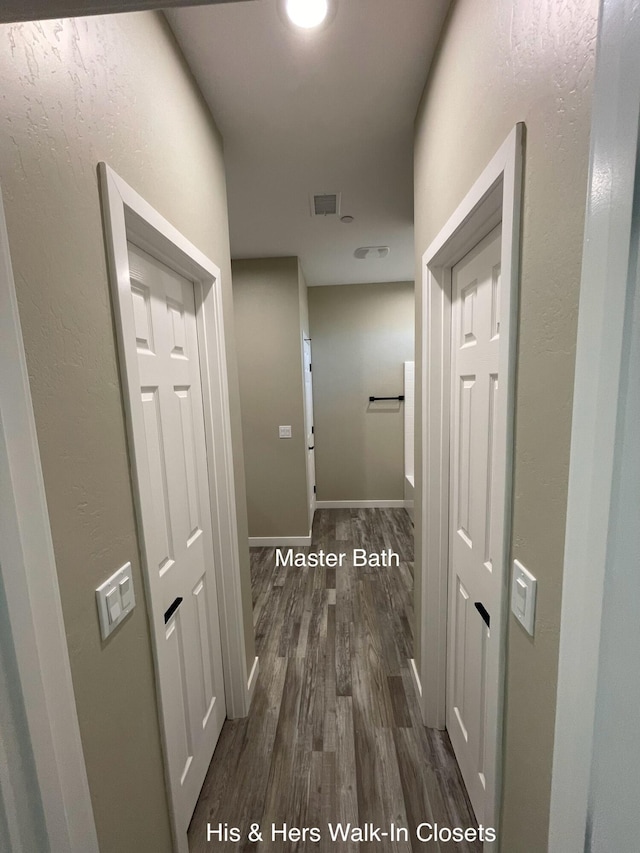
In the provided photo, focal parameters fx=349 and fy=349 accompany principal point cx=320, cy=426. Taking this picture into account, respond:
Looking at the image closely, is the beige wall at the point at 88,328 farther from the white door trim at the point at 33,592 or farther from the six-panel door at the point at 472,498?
the six-panel door at the point at 472,498

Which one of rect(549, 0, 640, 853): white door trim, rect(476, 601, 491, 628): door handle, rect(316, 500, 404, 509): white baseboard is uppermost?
rect(549, 0, 640, 853): white door trim

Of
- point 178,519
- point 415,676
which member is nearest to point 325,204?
point 178,519

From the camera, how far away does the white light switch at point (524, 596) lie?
730 millimetres

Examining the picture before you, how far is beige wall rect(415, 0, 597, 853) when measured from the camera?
0.58m

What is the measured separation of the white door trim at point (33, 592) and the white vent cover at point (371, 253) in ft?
9.63

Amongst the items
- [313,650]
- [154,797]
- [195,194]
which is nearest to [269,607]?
[313,650]

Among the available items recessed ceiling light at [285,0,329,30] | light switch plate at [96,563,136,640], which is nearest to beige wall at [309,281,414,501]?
recessed ceiling light at [285,0,329,30]

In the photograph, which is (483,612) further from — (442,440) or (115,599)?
(115,599)

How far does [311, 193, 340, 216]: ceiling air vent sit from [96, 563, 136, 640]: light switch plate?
225cm

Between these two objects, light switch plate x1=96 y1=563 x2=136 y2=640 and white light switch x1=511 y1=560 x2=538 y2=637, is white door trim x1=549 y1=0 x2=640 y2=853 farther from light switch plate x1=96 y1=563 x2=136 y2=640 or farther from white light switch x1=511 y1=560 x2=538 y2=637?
light switch plate x1=96 y1=563 x2=136 y2=640

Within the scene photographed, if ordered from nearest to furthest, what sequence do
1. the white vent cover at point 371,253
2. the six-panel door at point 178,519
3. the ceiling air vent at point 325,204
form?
the six-panel door at point 178,519
the ceiling air vent at point 325,204
the white vent cover at point 371,253

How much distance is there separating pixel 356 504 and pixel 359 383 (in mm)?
1525

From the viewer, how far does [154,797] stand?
0.97 m

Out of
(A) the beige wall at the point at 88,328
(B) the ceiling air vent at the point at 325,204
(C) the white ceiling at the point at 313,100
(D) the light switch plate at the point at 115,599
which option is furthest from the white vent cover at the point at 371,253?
(D) the light switch plate at the point at 115,599
